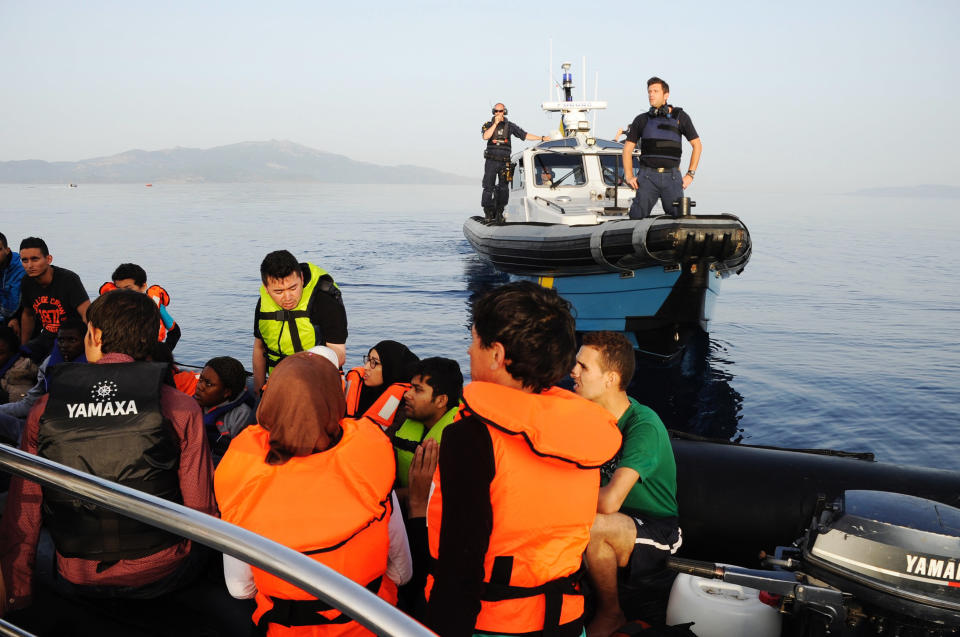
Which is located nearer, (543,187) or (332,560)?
(332,560)

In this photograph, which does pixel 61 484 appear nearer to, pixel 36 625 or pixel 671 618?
pixel 36 625

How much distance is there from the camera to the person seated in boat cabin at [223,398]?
3451 millimetres

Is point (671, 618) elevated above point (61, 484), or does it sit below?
below

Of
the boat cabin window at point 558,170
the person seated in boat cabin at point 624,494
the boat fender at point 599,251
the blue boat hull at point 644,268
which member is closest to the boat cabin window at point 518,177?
the boat cabin window at point 558,170

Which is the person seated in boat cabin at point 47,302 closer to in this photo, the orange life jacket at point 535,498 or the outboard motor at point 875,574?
the orange life jacket at point 535,498

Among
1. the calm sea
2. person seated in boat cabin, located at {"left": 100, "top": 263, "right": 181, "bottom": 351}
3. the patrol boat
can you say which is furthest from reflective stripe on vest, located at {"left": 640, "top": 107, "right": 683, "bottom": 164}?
person seated in boat cabin, located at {"left": 100, "top": 263, "right": 181, "bottom": 351}

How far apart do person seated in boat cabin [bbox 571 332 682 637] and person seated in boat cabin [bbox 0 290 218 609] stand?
1201mm

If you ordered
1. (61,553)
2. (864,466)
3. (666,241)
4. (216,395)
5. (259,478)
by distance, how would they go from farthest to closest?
(666,241)
(216,395)
(864,466)
(61,553)
(259,478)

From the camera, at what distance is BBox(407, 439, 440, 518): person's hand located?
2.38 m

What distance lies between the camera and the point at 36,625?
Answer: 6.77 ft

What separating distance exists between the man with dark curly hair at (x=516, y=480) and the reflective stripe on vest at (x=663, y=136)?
5493mm

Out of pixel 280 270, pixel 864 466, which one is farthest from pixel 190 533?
pixel 864 466

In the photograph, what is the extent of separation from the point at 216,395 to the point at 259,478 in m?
2.12

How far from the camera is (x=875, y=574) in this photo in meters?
1.65
